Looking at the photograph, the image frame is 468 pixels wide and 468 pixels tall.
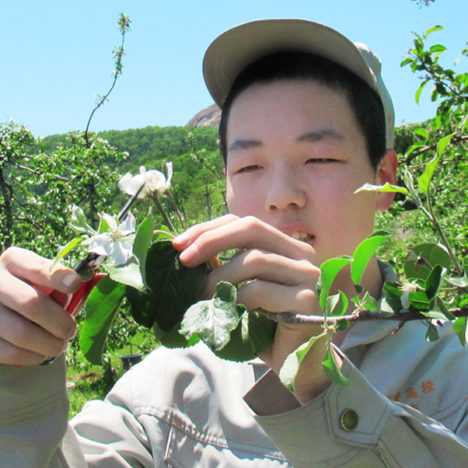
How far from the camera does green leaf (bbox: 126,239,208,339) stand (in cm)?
71

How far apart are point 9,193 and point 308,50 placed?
4.22 meters

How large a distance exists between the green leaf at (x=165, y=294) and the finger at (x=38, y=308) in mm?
182

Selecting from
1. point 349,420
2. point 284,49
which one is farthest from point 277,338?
point 284,49

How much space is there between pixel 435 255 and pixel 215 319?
28cm

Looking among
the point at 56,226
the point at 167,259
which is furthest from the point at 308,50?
the point at 56,226

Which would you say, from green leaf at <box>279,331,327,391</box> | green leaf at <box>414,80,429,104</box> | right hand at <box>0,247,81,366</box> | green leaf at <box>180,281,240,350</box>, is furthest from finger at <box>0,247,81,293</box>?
green leaf at <box>414,80,429,104</box>

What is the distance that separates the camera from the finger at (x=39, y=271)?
758mm

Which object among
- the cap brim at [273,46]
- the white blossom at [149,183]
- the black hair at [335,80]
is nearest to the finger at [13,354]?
the white blossom at [149,183]

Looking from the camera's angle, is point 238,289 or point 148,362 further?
point 148,362

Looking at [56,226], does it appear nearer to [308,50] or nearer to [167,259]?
[308,50]

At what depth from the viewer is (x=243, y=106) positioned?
1.31 m

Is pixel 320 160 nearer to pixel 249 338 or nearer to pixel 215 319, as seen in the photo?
pixel 249 338

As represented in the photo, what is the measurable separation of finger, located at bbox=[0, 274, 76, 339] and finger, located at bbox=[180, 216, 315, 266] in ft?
0.85

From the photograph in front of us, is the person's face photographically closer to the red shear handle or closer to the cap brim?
the cap brim
